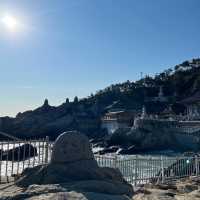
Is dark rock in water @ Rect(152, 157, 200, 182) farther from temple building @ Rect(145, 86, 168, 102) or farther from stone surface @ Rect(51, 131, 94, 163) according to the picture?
temple building @ Rect(145, 86, 168, 102)

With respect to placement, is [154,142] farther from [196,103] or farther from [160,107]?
[160,107]

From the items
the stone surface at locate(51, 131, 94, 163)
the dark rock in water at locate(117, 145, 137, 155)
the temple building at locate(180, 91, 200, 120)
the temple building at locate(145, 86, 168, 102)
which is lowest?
the dark rock in water at locate(117, 145, 137, 155)

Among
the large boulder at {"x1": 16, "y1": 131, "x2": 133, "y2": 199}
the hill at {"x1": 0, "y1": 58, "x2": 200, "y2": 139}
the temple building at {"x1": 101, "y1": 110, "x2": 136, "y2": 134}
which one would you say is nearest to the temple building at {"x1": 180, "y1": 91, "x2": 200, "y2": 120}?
the hill at {"x1": 0, "y1": 58, "x2": 200, "y2": 139}

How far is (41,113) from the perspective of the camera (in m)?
88.4

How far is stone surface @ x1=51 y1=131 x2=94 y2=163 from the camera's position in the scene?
21.7 ft

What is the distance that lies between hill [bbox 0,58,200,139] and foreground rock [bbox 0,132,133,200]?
232ft

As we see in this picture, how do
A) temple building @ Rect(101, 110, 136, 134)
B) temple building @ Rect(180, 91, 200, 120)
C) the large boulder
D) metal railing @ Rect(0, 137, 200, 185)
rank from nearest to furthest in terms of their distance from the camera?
the large boulder, metal railing @ Rect(0, 137, 200, 185), temple building @ Rect(180, 91, 200, 120), temple building @ Rect(101, 110, 136, 134)

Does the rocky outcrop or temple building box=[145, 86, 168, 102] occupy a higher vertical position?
temple building box=[145, 86, 168, 102]

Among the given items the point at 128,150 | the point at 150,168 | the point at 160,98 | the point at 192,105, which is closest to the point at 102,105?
the point at 160,98

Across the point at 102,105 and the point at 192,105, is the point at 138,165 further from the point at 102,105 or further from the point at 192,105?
the point at 102,105

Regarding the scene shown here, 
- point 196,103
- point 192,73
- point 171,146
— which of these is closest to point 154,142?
point 171,146

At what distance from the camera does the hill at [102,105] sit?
8281 cm

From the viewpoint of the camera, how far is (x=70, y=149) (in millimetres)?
6648

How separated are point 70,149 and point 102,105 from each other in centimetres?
9005
